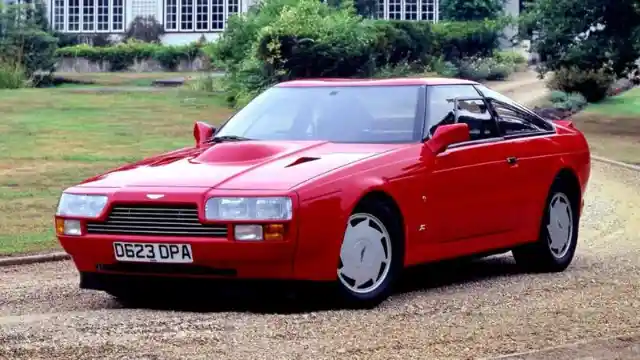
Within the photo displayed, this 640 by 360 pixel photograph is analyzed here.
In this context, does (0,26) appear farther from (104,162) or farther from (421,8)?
(104,162)

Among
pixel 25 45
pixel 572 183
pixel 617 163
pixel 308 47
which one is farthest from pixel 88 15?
pixel 572 183

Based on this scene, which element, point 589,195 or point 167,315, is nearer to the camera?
point 167,315

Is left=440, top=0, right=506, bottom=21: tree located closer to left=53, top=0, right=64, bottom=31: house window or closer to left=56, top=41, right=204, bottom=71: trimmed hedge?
left=56, top=41, right=204, bottom=71: trimmed hedge

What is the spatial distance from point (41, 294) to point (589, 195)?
9.54 meters

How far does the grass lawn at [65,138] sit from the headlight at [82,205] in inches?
138

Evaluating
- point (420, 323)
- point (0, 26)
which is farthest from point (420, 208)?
point (0, 26)

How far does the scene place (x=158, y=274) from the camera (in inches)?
327

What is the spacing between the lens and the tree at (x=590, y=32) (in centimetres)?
2764

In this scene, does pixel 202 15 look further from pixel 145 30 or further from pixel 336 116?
pixel 336 116

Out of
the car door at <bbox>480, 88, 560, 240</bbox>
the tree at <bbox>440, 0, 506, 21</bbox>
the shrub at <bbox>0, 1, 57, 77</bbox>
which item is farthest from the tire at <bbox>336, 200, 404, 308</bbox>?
the tree at <bbox>440, 0, 506, 21</bbox>

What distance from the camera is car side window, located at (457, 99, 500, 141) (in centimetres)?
993

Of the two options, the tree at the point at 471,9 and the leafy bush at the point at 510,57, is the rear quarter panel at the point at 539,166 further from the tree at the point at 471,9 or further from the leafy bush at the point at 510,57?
the tree at the point at 471,9

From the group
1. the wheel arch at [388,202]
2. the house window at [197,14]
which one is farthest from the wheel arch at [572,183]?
the house window at [197,14]

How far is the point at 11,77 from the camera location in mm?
34812
